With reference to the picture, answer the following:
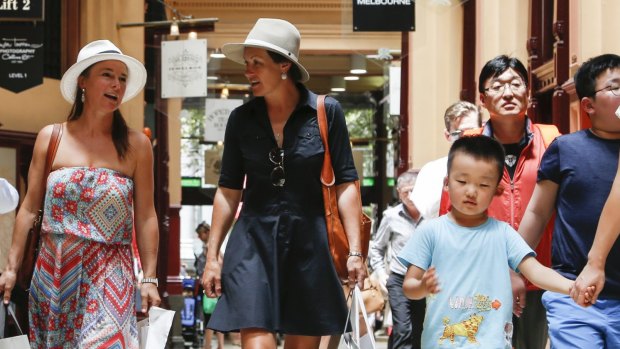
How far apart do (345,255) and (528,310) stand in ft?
3.25

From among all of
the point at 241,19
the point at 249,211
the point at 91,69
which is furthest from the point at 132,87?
the point at 241,19

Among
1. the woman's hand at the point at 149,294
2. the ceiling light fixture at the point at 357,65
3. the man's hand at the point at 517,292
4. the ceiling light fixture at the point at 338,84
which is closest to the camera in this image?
the man's hand at the point at 517,292

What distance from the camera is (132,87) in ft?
21.6

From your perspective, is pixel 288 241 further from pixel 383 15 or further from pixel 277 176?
pixel 383 15

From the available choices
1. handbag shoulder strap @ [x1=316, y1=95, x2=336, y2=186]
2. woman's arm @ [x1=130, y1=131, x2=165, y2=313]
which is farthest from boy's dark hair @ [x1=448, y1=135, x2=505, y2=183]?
woman's arm @ [x1=130, y1=131, x2=165, y2=313]

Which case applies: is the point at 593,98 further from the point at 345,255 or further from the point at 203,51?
the point at 203,51

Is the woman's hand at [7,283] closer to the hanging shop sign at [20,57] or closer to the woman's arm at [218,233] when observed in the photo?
the woman's arm at [218,233]

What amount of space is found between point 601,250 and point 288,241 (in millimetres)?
1559

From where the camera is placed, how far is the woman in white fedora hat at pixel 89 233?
6012mm

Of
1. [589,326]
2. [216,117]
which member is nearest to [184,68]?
[216,117]

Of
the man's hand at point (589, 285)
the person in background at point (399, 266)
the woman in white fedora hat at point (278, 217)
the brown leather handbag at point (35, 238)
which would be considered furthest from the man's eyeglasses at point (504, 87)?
the person in background at point (399, 266)

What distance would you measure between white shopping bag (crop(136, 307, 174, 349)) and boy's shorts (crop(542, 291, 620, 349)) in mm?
1973

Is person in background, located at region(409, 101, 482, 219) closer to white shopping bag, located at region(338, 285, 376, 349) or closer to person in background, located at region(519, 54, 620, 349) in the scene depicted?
white shopping bag, located at region(338, 285, 376, 349)

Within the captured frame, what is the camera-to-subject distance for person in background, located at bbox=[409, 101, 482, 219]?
8117 millimetres
